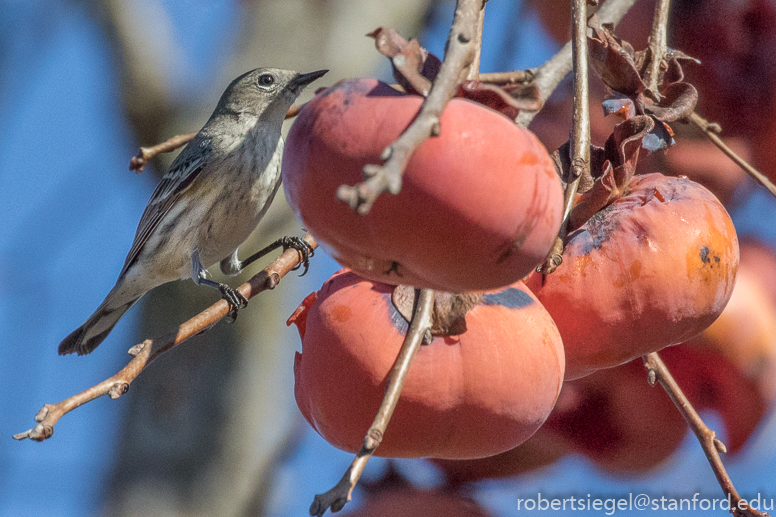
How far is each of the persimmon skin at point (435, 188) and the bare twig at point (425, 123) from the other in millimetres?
90

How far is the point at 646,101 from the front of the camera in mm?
1410

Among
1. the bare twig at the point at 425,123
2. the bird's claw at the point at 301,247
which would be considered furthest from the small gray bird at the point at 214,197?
the bare twig at the point at 425,123

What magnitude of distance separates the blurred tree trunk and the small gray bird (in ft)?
0.29

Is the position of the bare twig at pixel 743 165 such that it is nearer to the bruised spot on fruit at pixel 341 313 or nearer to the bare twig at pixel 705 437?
the bare twig at pixel 705 437

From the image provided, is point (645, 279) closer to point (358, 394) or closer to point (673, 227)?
point (673, 227)

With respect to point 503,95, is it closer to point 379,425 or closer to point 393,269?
point 393,269

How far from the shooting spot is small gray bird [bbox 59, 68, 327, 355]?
311cm

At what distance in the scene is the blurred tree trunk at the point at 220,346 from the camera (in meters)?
2.63

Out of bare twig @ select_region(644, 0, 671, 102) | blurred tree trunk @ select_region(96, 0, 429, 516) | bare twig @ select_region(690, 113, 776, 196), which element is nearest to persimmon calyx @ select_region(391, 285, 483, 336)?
bare twig @ select_region(644, 0, 671, 102)

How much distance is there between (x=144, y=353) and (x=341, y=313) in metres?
0.36

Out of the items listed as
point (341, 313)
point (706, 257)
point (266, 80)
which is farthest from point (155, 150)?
point (266, 80)

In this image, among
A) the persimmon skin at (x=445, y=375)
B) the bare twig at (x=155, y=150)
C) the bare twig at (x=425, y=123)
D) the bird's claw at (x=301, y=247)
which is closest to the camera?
the bare twig at (x=425, y=123)

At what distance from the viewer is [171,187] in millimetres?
3354

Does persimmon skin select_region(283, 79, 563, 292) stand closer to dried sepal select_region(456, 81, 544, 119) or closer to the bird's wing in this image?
dried sepal select_region(456, 81, 544, 119)
